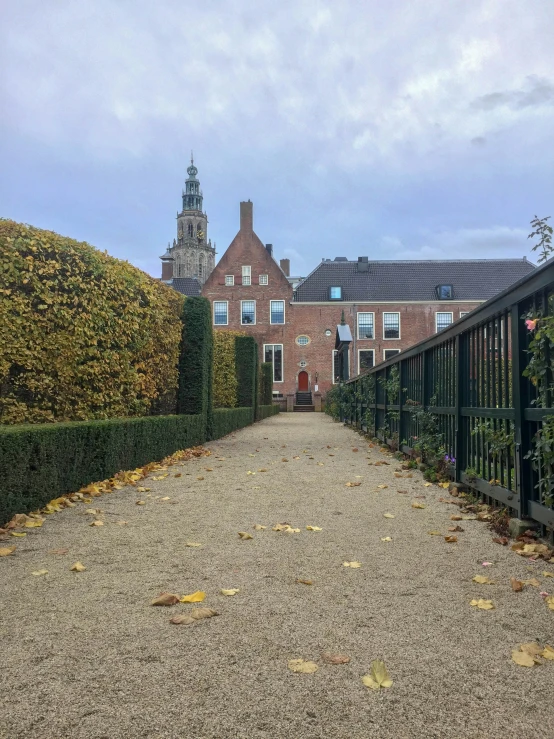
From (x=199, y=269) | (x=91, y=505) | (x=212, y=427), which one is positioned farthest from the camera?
(x=199, y=269)

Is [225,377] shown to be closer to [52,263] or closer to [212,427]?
[212,427]

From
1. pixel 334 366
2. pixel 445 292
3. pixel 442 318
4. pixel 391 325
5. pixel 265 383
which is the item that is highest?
pixel 445 292

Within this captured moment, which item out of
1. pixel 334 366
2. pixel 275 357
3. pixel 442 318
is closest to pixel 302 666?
pixel 334 366

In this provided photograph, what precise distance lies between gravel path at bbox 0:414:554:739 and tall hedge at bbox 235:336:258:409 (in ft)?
48.7

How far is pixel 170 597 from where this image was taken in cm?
276

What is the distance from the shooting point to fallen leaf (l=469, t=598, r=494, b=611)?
8.85ft

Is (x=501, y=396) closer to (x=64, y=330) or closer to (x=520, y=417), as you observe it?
(x=520, y=417)

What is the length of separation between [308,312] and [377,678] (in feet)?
128

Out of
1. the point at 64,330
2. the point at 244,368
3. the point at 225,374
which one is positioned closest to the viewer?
the point at 64,330

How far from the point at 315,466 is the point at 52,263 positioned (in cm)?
428

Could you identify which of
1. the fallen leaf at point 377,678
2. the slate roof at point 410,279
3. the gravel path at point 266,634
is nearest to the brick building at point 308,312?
the slate roof at point 410,279

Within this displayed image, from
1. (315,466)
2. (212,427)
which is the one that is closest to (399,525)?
(315,466)

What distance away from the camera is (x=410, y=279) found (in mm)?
41719

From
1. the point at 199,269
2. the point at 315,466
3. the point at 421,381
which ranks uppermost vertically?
the point at 199,269
